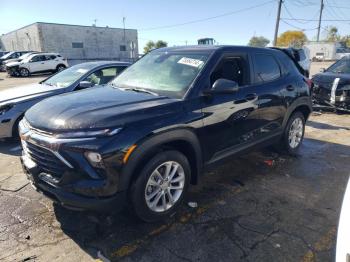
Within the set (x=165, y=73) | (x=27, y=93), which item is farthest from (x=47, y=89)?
(x=165, y=73)

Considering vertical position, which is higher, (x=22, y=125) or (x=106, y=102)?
(x=106, y=102)

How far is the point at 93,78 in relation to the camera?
6246 millimetres

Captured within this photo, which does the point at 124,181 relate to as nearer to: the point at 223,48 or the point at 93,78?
the point at 223,48

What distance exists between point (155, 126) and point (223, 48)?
62.3 inches

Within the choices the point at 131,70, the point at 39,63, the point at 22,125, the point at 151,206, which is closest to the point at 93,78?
the point at 131,70

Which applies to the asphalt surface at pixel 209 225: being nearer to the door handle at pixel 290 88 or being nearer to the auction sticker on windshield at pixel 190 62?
the door handle at pixel 290 88

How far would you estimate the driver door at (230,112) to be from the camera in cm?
341

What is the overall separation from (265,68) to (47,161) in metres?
3.21

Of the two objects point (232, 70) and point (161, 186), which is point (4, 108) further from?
point (232, 70)

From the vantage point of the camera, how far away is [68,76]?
6.41 metres

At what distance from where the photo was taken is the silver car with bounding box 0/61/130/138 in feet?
17.7

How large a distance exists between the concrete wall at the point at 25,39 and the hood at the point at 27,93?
34598 millimetres

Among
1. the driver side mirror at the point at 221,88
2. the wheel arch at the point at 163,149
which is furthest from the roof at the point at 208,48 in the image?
the wheel arch at the point at 163,149

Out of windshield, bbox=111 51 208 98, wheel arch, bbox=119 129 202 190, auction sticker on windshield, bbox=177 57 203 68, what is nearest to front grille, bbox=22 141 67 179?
wheel arch, bbox=119 129 202 190
